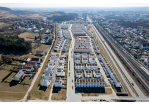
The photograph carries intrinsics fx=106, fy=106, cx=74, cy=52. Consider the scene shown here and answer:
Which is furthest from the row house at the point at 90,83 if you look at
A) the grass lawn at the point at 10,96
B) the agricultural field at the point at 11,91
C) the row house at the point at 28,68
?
the row house at the point at 28,68

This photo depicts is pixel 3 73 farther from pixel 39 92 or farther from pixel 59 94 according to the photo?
pixel 59 94

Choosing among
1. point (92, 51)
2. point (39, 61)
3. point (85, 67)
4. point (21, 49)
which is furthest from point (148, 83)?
point (21, 49)

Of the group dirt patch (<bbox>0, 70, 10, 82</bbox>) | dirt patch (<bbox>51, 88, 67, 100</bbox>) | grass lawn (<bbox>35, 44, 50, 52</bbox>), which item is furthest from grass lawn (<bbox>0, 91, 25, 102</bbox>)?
grass lawn (<bbox>35, 44, 50, 52</bbox>)

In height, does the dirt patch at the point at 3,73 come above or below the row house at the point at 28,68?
below

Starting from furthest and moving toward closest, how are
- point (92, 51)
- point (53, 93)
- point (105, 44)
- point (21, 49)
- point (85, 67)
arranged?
point (105, 44)
point (92, 51)
point (21, 49)
point (85, 67)
point (53, 93)

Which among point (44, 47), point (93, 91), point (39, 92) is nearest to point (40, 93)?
point (39, 92)

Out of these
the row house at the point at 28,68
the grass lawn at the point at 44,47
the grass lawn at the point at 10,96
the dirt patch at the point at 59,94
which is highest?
the grass lawn at the point at 44,47

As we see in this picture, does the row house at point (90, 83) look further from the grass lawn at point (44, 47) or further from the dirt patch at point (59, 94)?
the grass lawn at point (44, 47)

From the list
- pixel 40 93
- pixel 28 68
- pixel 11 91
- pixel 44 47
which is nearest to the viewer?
pixel 11 91

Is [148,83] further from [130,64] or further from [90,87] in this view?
[90,87]

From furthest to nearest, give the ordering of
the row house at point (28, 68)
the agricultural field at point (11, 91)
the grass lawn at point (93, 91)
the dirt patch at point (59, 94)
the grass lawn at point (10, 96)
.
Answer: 1. the row house at point (28, 68)
2. the grass lawn at point (93, 91)
3. the dirt patch at point (59, 94)
4. the agricultural field at point (11, 91)
5. the grass lawn at point (10, 96)

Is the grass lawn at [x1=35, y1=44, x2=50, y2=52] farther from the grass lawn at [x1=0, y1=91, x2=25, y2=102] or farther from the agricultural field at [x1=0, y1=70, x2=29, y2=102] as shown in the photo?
the grass lawn at [x1=0, y1=91, x2=25, y2=102]
